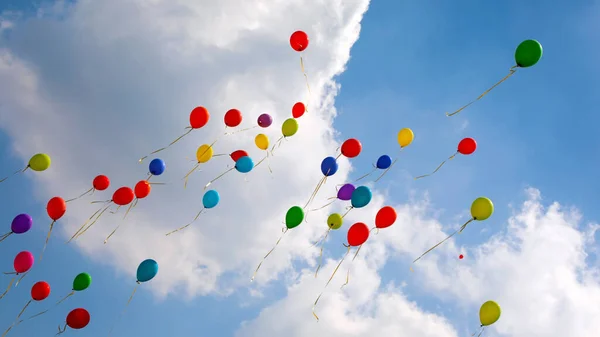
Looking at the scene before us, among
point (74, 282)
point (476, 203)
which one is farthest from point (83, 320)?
point (476, 203)

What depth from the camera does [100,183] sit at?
970cm

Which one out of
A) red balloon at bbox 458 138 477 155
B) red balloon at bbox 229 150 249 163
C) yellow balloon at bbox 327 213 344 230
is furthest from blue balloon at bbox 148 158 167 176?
red balloon at bbox 458 138 477 155

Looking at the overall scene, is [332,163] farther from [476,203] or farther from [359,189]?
[476,203]

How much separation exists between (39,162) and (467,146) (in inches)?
323

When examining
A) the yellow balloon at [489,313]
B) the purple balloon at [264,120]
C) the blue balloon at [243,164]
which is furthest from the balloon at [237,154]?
the yellow balloon at [489,313]

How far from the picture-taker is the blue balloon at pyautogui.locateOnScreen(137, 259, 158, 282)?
28.3ft

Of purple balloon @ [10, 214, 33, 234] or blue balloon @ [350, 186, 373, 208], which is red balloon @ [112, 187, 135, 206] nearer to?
purple balloon @ [10, 214, 33, 234]

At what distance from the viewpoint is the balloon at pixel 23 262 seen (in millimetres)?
8953

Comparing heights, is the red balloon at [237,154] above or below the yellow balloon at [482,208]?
above

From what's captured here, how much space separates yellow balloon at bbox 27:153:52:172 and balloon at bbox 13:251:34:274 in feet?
5.24

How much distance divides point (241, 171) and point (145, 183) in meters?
1.86

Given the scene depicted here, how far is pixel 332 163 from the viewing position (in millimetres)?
9531

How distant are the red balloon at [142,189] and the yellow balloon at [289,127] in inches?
112

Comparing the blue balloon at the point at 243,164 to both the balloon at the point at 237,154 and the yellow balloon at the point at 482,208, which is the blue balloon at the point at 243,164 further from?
the yellow balloon at the point at 482,208
